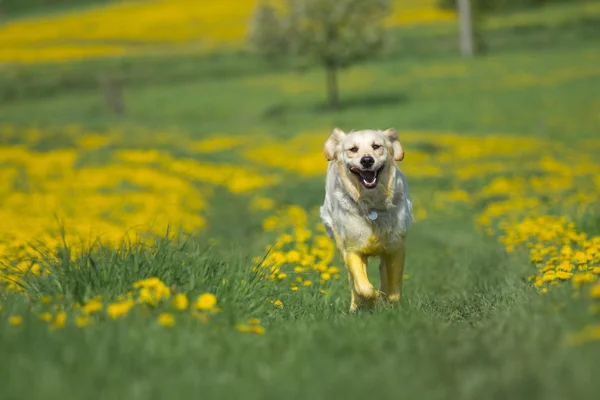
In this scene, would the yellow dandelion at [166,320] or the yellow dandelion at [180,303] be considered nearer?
the yellow dandelion at [166,320]

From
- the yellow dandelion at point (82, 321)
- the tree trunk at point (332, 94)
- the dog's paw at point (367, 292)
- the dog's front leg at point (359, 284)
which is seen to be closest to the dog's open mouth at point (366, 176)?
the dog's front leg at point (359, 284)

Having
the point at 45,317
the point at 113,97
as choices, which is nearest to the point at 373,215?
the point at 45,317

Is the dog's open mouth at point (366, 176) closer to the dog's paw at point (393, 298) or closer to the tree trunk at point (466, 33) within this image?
the dog's paw at point (393, 298)

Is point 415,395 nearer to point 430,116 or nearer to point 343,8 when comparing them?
point 430,116

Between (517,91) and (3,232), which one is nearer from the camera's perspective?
(3,232)

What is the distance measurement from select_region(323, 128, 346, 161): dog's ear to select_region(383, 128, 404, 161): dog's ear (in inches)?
14.2

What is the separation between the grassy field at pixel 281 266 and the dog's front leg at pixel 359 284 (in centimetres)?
17

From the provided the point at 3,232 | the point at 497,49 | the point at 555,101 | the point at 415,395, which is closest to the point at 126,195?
the point at 3,232

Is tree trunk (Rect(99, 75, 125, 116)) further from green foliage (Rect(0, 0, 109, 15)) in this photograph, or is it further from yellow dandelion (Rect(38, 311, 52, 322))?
green foliage (Rect(0, 0, 109, 15))

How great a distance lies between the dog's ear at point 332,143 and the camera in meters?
6.30

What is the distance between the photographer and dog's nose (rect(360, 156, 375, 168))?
19.1ft

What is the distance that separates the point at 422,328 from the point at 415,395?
1.21 metres

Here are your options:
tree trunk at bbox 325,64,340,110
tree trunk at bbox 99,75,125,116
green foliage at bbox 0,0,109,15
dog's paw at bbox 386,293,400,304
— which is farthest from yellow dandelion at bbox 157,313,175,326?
green foliage at bbox 0,0,109,15

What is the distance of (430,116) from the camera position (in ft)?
108
